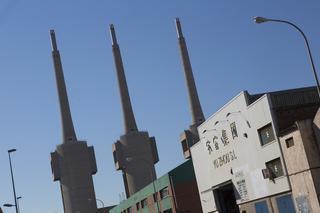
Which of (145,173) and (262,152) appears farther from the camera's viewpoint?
(145,173)

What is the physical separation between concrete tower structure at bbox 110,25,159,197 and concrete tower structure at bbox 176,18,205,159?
371 inches

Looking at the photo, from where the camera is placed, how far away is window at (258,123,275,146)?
40.3m

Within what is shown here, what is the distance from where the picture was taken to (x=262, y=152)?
4159cm

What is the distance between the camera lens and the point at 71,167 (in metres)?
129

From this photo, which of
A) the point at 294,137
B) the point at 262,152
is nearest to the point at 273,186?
the point at 262,152

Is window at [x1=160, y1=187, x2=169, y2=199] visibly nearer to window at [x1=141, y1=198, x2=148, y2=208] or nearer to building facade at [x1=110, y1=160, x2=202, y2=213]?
building facade at [x1=110, y1=160, x2=202, y2=213]

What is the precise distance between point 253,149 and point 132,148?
8973cm

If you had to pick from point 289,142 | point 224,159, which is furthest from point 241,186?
point 289,142

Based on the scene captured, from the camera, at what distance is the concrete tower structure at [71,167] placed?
127 metres

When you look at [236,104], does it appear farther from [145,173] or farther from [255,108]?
[145,173]

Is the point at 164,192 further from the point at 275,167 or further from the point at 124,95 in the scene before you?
the point at 124,95

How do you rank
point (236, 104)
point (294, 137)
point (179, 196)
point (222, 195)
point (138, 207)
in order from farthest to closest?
1. point (138, 207)
2. point (179, 196)
3. point (222, 195)
4. point (236, 104)
5. point (294, 137)

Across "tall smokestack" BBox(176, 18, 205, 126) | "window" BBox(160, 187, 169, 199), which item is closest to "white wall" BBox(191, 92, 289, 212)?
"window" BBox(160, 187, 169, 199)

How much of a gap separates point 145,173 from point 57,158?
21794 millimetres
